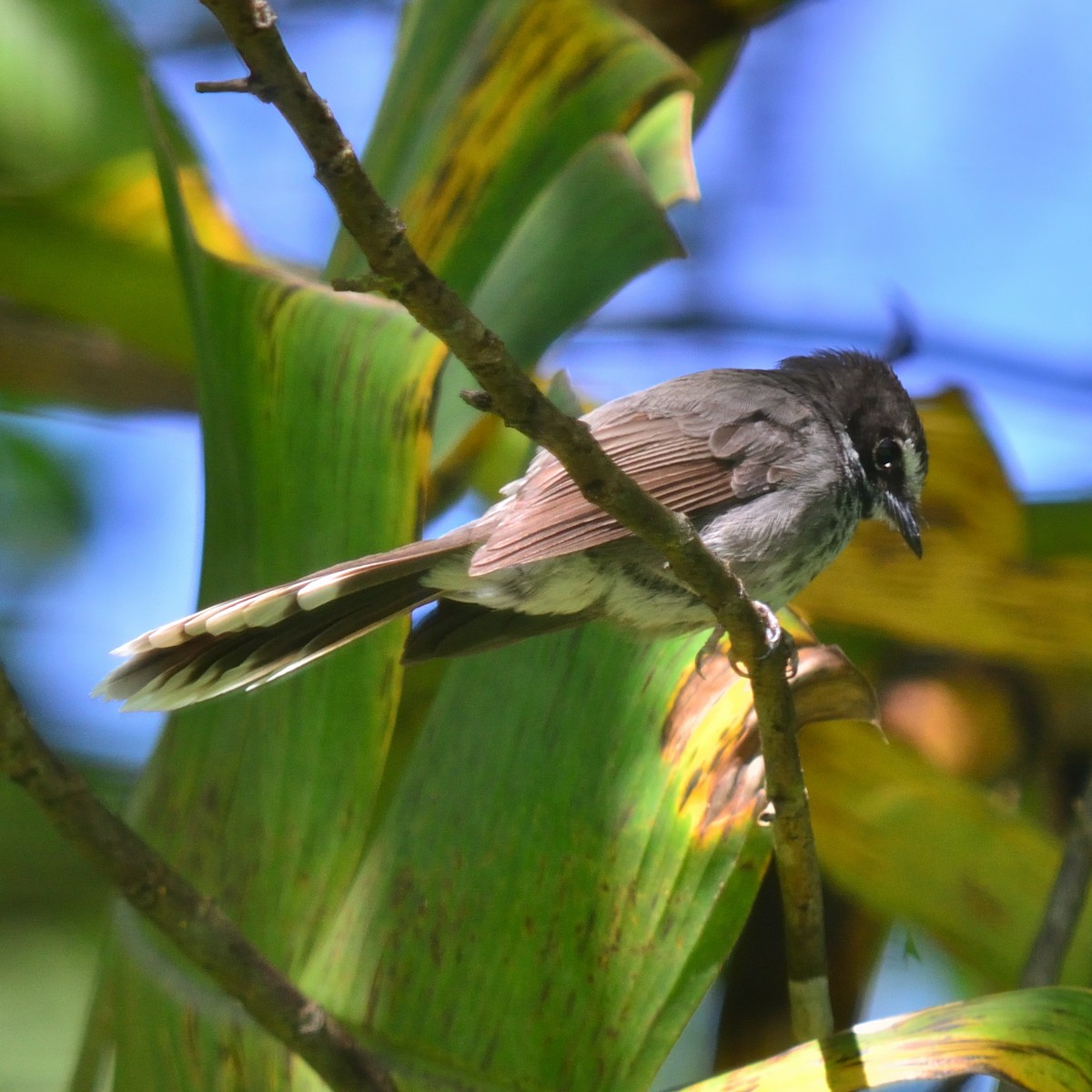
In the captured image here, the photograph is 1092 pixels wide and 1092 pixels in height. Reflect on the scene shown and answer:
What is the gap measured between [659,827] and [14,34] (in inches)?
117

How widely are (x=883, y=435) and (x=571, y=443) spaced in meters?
1.83

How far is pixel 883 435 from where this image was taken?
126 inches

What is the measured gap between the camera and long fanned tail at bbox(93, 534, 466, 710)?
224 centimetres

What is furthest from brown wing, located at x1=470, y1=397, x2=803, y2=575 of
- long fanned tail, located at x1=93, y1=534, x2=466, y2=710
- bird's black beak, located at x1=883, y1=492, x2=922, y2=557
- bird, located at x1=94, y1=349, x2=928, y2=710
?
bird's black beak, located at x1=883, y1=492, x2=922, y2=557

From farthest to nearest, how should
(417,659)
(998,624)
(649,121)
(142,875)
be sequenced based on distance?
(998,624) < (649,121) < (417,659) < (142,875)

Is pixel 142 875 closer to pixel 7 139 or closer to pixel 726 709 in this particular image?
pixel 726 709

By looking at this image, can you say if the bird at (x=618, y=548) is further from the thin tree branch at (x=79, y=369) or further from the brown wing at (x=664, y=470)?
the thin tree branch at (x=79, y=369)

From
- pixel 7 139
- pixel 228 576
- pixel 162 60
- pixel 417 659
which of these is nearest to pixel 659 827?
pixel 417 659

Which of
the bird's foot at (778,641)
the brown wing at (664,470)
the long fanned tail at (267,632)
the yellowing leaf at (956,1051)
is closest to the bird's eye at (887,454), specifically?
the brown wing at (664,470)

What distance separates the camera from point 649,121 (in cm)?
318

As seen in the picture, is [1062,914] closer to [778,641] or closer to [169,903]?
[778,641]

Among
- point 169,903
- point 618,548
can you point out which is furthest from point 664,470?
point 169,903

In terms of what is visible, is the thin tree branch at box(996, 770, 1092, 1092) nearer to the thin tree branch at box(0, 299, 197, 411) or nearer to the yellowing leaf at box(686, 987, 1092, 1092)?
the yellowing leaf at box(686, 987, 1092, 1092)

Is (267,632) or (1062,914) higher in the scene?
(267,632)
